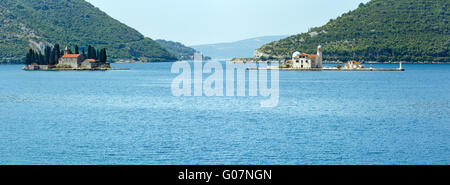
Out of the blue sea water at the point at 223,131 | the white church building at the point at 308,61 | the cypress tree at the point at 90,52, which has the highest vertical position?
the cypress tree at the point at 90,52

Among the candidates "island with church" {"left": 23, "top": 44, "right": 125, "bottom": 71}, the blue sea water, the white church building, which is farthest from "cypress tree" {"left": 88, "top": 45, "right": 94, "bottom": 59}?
the blue sea water

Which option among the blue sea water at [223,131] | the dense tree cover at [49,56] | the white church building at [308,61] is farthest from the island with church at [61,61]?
the blue sea water at [223,131]

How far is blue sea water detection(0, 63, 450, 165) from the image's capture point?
93.0 feet

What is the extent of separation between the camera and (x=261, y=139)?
3312cm

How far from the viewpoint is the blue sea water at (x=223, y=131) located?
28.3 meters

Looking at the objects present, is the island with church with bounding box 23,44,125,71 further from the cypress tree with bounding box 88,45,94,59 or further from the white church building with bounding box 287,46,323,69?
the white church building with bounding box 287,46,323,69

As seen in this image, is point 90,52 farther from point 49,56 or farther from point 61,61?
point 49,56

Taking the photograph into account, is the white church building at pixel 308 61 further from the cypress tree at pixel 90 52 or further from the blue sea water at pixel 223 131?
the blue sea water at pixel 223 131

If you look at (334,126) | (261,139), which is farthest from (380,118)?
(261,139)

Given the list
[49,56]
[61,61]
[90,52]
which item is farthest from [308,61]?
[49,56]

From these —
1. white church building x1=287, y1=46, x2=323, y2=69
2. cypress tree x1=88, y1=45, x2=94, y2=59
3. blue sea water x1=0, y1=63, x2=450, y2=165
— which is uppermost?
cypress tree x1=88, y1=45, x2=94, y2=59

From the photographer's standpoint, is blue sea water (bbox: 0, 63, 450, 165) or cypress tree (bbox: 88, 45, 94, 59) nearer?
blue sea water (bbox: 0, 63, 450, 165)

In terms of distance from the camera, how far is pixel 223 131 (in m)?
35.8

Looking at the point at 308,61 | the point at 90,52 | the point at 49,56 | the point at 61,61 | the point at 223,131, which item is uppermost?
the point at 90,52
